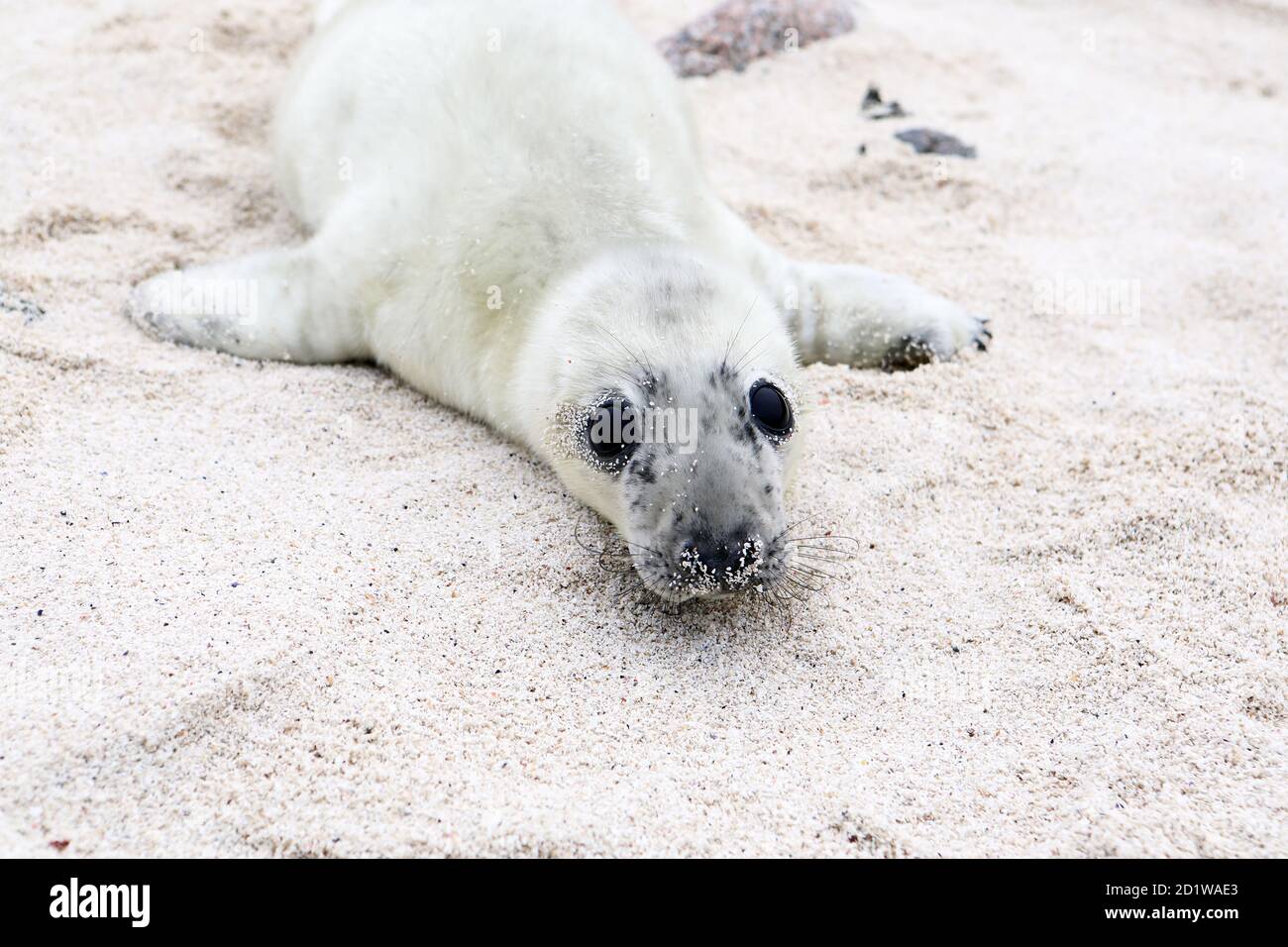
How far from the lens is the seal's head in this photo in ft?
7.09

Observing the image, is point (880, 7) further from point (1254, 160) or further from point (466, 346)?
point (466, 346)

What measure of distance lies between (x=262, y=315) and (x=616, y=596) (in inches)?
58.3

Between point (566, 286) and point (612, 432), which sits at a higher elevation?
point (566, 286)

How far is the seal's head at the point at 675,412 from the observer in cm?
216

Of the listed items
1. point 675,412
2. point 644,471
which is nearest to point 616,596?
point 644,471

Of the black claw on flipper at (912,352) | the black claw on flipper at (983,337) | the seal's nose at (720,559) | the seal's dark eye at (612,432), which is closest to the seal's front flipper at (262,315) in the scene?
the seal's dark eye at (612,432)

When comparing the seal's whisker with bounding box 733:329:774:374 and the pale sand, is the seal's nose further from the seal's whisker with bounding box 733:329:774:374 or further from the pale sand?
the seal's whisker with bounding box 733:329:774:374

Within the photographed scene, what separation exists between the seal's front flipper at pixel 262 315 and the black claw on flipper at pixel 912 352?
5.11ft

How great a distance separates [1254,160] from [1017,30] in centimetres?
214

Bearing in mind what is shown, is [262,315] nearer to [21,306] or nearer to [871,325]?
[21,306]

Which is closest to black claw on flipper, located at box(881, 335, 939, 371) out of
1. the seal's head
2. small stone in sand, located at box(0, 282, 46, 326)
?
the seal's head

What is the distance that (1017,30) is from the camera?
611 centimetres

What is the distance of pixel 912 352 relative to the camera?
316cm

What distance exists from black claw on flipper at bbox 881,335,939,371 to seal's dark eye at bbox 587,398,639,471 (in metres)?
1.15
